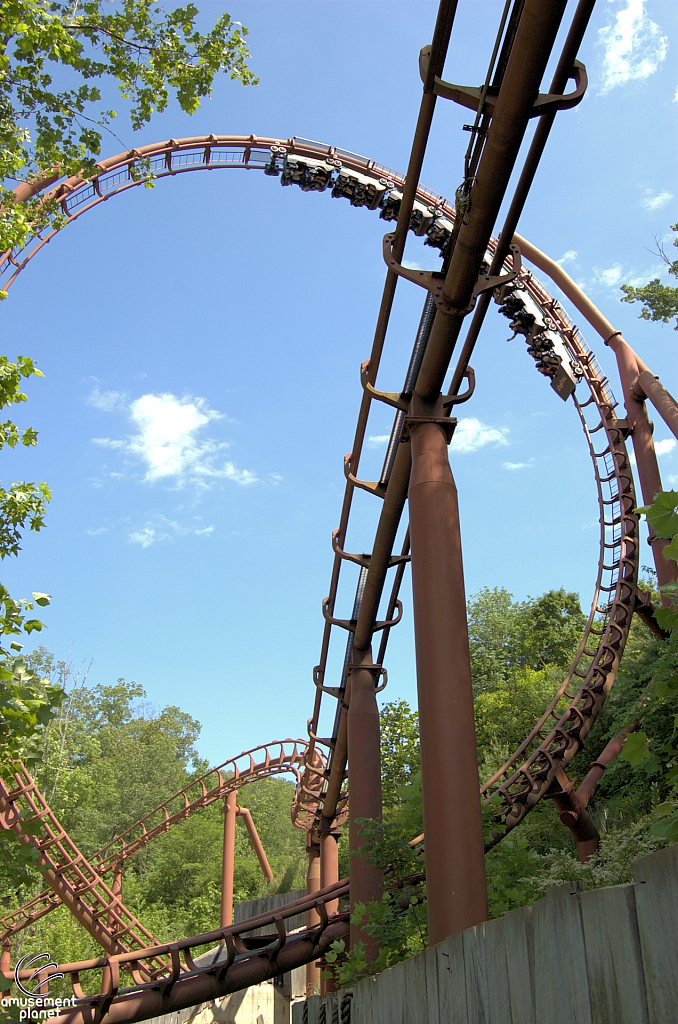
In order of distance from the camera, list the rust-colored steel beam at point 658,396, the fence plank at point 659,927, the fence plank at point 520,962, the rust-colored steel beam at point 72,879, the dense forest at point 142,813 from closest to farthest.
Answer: the fence plank at point 659,927 → the fence plank at point 520,962 → the rust-colored steel beam at point 658,396 → the rust-colored steel beam at point 72,879 → the dense forest at point 142,813

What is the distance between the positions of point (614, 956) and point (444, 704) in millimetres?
3793

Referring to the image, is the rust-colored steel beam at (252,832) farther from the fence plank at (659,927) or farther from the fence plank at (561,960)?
the fence plank at (659,927)

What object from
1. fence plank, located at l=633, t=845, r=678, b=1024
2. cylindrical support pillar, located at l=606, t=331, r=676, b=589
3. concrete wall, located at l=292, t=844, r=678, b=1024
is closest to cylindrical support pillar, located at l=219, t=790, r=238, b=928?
cylindrical support pillar, located at l=606, t=331, r=676, b=589

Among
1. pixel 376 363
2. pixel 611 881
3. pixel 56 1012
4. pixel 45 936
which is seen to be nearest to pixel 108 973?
pixel 56 1012

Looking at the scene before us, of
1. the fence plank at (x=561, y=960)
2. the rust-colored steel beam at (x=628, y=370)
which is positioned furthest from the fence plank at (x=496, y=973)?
the rust-colored steel beam at (x=628, y=370)

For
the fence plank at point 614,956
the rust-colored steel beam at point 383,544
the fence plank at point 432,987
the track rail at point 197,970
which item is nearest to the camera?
the fence plank at point 614,956

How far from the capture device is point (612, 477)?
576 inches

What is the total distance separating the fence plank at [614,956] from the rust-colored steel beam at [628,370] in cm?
1160

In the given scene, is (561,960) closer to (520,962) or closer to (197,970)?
(520,962)

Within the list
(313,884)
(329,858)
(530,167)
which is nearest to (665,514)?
(530,167)

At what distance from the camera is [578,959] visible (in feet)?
5.98

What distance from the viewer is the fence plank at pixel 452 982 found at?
109 inches

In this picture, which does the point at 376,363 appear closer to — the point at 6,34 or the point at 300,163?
the point at 6,34

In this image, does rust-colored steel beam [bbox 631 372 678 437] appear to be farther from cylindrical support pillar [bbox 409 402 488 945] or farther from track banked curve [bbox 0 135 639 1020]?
cylindrical support pillar [bbox 409 402 488 945]
